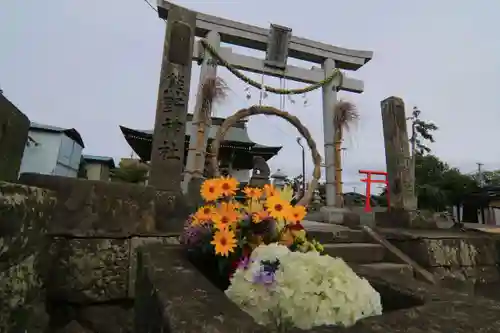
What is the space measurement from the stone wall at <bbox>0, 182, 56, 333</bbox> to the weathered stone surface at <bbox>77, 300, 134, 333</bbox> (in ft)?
1.09

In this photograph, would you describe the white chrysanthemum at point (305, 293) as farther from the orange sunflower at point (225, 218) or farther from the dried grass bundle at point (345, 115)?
the dried grass bundle at point (345, 115)

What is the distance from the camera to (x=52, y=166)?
48.8ft

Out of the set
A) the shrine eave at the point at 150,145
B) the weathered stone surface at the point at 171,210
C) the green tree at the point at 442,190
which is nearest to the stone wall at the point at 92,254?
the weathered stone surface at the point at 171,210

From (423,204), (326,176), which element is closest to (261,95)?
(326,176)

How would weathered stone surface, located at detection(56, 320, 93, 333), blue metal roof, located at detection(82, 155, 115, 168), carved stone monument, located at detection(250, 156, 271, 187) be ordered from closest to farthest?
weathered stone surface, located at detection(56, 320, 93, 333)
carved stone monument, located at detection(250, 156, 271, 187)
blue metal roof, located at detection(82, 155, 115, 168)

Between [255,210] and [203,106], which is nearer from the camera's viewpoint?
[255,210]

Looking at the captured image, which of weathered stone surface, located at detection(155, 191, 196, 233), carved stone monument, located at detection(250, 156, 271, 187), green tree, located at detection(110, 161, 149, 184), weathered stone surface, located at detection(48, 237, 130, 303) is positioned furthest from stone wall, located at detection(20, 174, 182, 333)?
green tree, located at detection(110, 161, 149, 184)

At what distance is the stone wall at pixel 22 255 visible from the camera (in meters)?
1.30

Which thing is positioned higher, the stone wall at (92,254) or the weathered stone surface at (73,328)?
the stone wall at (92,254)

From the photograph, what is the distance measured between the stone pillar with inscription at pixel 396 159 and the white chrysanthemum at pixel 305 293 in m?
4.22

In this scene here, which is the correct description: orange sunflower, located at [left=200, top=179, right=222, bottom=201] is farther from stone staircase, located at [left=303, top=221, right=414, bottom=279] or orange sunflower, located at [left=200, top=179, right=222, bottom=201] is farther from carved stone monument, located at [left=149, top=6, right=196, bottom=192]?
carved stone monument, located at [left=149, top=6, right=196, bottom=192]

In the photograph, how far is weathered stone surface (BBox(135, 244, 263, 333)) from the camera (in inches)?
32.0

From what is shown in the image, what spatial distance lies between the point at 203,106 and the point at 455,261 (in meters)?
4.98

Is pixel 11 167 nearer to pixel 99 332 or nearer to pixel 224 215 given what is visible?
pixel 99 332
